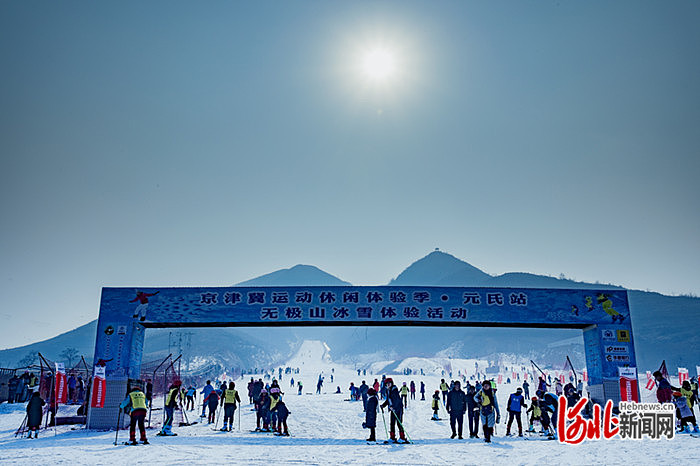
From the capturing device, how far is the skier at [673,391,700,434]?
15961 millimetres

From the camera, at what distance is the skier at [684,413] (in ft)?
52.4

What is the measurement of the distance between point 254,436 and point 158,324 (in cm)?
681

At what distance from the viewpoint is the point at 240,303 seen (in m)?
20.7

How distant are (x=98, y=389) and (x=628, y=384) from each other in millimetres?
19634

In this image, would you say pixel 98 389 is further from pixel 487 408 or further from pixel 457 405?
pixel 487 408

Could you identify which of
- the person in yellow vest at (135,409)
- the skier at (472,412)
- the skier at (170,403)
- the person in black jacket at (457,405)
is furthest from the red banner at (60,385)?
the skier at (472,412)

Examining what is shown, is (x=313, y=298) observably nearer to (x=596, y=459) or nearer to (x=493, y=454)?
(x=493, y=454)

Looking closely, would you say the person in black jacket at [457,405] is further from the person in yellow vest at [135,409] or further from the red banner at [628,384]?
the person in yellow vest at [135,409]

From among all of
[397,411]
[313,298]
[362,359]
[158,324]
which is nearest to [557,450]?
[397,411]

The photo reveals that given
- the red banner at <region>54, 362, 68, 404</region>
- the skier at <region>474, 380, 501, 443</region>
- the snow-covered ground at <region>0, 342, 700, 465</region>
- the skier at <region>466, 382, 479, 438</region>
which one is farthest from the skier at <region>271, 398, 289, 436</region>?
the red banner at <region>54, 362, 68, 404</region>

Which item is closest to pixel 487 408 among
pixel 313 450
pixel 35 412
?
pixel 313 450

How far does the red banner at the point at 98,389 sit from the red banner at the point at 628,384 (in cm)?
1913

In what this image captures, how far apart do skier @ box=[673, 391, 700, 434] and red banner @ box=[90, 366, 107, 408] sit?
19162 mm

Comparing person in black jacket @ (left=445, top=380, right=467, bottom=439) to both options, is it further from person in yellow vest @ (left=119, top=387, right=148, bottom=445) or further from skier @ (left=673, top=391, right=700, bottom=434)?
person in yellow vest @ (left=119, top=387, right=148, bottom=445)
